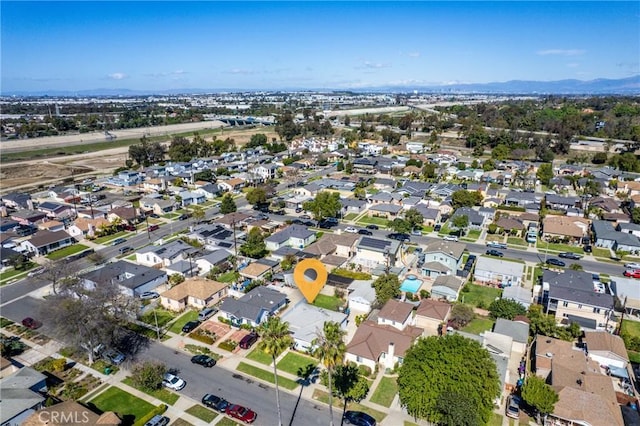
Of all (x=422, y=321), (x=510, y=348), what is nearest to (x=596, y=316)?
(x=510, y=348)

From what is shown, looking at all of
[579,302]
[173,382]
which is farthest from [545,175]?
[173,382]

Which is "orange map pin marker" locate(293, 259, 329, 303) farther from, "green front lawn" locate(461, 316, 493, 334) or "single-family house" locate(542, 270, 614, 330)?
"single-family house" locate(542, 270, 614, 330)

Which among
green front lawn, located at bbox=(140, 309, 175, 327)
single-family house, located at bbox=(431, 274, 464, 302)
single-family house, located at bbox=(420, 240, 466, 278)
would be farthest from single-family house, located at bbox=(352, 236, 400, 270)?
green front lawn, located at bbox=(140, 309, 175, 327)

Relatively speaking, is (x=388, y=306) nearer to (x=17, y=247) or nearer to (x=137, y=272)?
(x=137, y=272)

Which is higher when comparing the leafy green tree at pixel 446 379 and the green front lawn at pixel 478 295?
the leafy green tree at pixel 446 379

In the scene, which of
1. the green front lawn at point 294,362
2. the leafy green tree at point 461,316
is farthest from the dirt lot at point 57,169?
the leafy green tree at point 461,316

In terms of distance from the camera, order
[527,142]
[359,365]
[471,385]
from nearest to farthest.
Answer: [471,385] < [359,365] < [527,142]

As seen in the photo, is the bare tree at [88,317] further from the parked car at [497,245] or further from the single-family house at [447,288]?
the parked car at [497,245]
